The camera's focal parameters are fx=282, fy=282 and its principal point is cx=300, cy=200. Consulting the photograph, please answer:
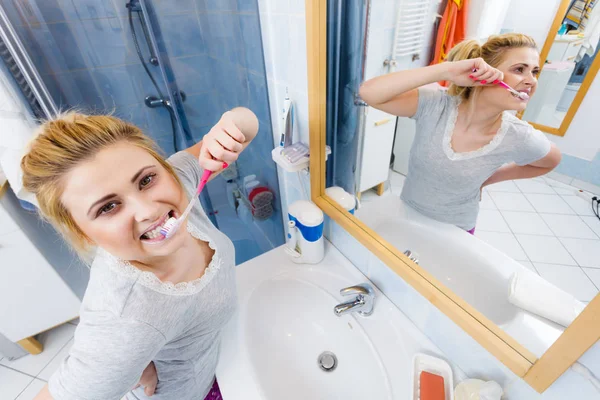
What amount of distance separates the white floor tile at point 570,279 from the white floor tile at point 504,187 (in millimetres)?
143

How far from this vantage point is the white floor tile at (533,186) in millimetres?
488

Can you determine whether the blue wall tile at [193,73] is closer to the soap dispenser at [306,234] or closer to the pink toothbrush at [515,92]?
the soap dispenser at [306,234]

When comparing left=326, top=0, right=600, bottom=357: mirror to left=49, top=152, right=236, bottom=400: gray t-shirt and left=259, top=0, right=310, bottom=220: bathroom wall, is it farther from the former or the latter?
left=49, top=152, right=236, bottom=400: gray t-shirt

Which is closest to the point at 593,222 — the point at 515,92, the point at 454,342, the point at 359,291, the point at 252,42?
the point at 515,92

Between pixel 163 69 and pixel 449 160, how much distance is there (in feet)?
4.74

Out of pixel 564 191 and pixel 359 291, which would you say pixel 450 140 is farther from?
pixel 359 291

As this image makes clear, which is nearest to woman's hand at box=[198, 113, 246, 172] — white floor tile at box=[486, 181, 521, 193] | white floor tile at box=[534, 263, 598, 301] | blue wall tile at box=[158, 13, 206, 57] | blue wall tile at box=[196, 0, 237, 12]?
white floor tile at box=[486, 181, 521, 193]

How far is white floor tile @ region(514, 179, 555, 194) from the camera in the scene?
0.49 metres

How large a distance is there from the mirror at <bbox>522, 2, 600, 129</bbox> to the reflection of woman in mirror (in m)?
0.02

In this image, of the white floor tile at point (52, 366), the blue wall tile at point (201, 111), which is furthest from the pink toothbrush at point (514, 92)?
the white floor tile at point (52, 366)

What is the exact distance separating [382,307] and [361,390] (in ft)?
0.71

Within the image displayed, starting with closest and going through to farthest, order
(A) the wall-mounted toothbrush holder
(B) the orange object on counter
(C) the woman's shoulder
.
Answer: (C) the woman's shoulder, (B) the orange object on counter, (A) the wall-mounted toothbrush holder

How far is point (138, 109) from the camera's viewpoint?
162cm

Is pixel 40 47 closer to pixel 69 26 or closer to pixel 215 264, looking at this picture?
pixel 69 26
